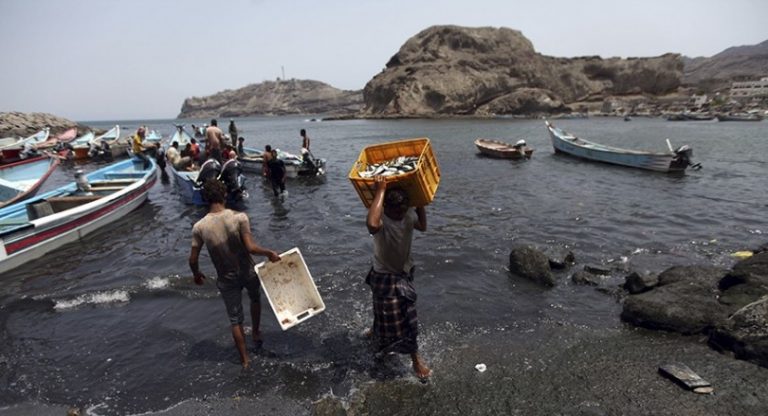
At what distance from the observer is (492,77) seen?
4087 inches

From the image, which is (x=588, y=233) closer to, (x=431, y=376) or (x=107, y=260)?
(x=431, y=376)

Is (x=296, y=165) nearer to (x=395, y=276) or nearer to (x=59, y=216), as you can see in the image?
(x=59, y=216)

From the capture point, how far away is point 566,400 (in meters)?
4.44

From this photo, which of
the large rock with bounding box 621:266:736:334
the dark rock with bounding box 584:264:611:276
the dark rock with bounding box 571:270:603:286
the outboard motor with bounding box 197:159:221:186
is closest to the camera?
the large rock with bounding box 621:266:736:334

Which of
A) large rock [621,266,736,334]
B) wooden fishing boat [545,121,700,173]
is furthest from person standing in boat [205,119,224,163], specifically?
wooden fishing boat [545,121,700,173]

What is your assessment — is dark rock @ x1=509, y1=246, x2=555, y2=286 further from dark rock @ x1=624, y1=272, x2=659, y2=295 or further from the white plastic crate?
the white plastic crate

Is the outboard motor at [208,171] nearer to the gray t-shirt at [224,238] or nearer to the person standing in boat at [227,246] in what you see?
the person standing in boat at [227,246]

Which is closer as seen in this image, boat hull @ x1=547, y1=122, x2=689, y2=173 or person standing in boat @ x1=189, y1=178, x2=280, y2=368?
person standing in boat @ x1=189, y1=178, x2=280, y2=368

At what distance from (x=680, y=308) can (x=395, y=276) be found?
4.50 meters

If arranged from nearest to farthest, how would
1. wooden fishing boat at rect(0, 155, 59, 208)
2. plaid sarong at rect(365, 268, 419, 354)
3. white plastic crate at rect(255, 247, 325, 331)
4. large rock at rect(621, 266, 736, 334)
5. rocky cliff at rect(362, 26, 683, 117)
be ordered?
plaid sarong at rect(365, 268, 419, 354), white plastic crate at rect(255, 247, 325, 331), large rock at rect(621, 266, 736, 334), wooden fishing boat at rect(0, 155, 59, 208), rocky cliff at rect(362, 26, 683, 117)

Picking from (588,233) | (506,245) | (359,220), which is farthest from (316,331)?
(588,233)

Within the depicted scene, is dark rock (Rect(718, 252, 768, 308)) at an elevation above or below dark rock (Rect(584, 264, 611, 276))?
above

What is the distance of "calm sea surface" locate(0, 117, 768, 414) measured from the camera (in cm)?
528

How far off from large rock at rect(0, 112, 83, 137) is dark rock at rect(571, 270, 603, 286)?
2581 inches
